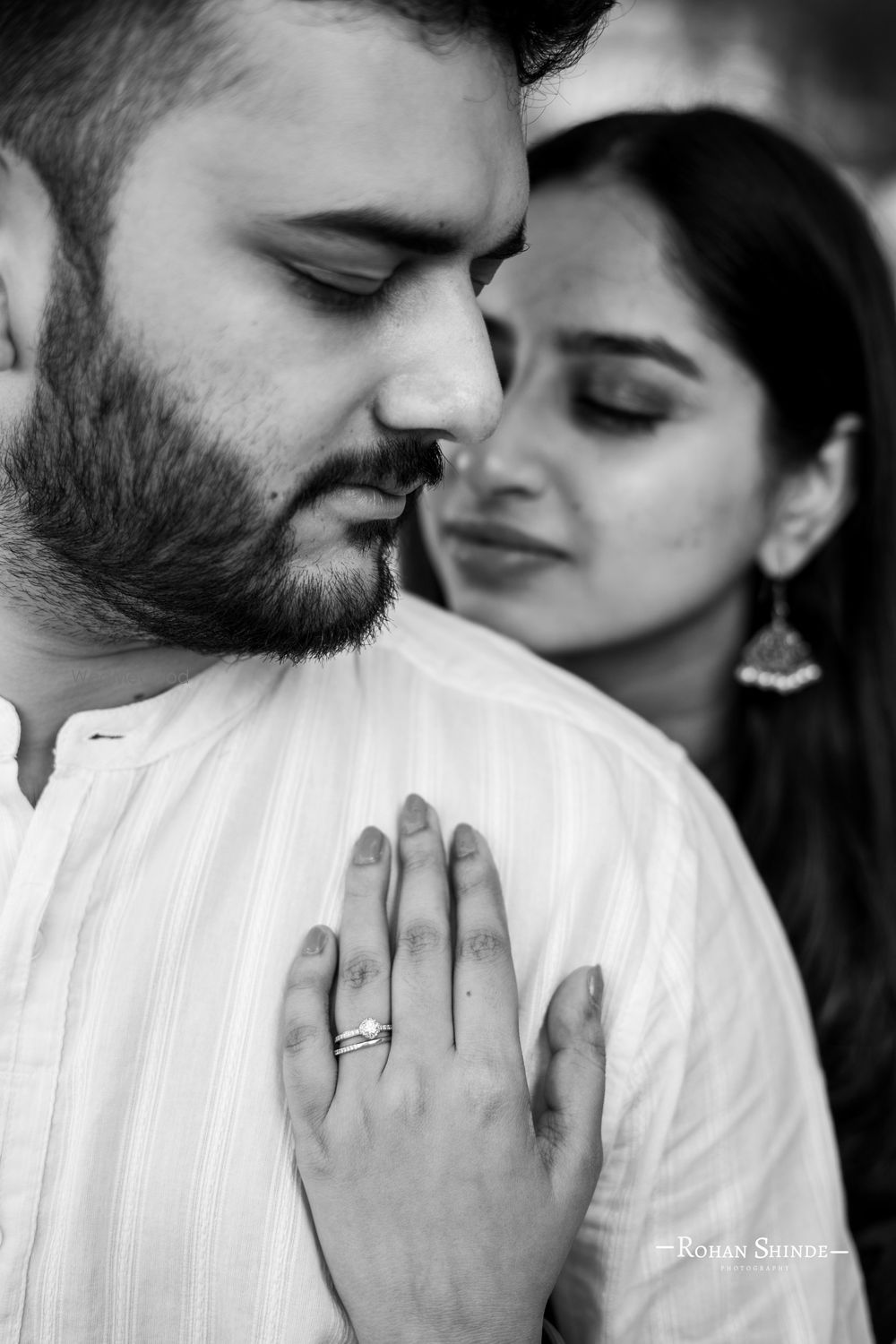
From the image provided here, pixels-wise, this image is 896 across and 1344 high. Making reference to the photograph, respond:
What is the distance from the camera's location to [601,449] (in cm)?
164

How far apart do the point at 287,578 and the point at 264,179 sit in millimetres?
301

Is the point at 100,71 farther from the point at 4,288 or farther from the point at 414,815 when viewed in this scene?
the point at 414,815

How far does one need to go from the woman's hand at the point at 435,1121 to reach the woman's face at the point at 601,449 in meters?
0.73

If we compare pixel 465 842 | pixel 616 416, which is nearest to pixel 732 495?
pixel 616 416

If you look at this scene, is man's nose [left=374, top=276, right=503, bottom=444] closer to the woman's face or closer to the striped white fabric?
the striped white fabric

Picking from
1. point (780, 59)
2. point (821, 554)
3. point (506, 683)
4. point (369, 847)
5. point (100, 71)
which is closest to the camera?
point (100, 71)

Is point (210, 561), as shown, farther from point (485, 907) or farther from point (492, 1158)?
point (492, 1158)

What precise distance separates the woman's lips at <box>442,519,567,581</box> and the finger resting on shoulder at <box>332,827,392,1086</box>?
2.37 ft

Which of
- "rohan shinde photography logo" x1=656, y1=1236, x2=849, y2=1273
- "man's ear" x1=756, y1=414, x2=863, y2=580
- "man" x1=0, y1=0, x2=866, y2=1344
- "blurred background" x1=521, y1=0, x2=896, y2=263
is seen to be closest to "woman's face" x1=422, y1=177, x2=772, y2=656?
"man's ear" x1=756, y1=414, x2=863, y2=580

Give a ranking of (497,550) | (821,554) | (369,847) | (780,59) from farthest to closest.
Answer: (780,59)
(821,554)
(497,550)
(369,847)

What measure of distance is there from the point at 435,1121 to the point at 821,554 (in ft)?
4.21

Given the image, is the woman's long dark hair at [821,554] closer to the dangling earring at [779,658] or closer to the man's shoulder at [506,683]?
the dangling earring at [779,658]

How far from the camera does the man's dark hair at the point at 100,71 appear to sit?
0.84 metres

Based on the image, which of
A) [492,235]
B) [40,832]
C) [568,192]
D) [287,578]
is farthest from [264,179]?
[568,192]
